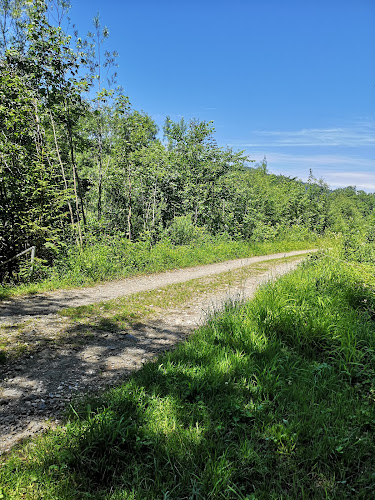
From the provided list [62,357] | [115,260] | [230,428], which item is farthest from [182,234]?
[230,428]

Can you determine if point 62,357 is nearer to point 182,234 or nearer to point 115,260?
point 115,260

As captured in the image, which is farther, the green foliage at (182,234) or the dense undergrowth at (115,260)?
the green foliage at (182,234)

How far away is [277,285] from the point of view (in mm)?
5488

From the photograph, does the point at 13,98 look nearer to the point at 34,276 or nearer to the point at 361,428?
the point at 34,276

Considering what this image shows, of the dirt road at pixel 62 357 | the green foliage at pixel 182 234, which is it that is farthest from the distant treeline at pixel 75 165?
the dirt road at pixel 62 357

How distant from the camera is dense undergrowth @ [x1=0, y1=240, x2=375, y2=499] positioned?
6.44 ft

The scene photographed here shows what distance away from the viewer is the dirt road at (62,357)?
272 centimetres

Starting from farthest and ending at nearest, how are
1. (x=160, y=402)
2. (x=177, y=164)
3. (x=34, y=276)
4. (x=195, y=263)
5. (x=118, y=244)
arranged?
(x=177, y=164)
(x=195, y=263)
(x=118, y=244)
(x=34, y=276)
(x=160, y=402)

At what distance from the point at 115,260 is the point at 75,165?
3.60 metres

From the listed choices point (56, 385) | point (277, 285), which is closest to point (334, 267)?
point (277, 285)

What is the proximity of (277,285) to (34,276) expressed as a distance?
250 inches

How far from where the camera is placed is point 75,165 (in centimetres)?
980

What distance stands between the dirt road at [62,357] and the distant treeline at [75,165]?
306 cm

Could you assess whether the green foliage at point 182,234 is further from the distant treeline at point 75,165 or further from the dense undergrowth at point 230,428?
the dense undergrowth at point 230,428
